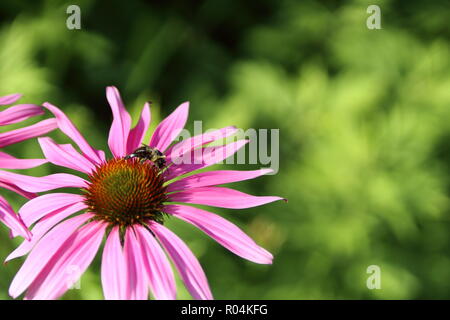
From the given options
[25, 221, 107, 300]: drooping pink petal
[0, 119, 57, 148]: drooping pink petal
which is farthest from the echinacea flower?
[25, 221, 107, 300]: drooping pink petal

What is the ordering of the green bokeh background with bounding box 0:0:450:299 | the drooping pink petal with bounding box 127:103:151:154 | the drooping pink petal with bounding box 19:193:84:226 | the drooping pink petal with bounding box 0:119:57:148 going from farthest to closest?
the green bokeh background with bounding box 0:0:450:299 < the drooping pink petal with bounding box 127:103:151:154 < the drooping pink petal with bounding box 0:119:57:148 < the drooping pink petal with bounding box 19:193:84:226

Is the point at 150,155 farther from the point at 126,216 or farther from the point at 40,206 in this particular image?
the point at 40,206

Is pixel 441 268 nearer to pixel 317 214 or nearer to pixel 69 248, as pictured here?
pixel 317 214

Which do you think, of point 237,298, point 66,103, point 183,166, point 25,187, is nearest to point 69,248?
point 25,187

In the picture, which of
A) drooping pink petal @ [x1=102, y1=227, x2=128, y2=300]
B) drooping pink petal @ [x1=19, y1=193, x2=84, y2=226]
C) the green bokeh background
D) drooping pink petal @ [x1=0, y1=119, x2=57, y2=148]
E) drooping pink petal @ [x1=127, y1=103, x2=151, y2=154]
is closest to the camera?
drooping pink petal @ [x1=102, y1=227, x2=128, y2=300]

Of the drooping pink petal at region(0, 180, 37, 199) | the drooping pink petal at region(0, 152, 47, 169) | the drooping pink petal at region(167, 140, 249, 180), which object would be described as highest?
the drooping pink petal at region(167, 140, 249, 180)

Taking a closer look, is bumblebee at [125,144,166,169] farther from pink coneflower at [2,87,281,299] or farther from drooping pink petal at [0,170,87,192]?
drooping pink petal at [0,170,87,192]

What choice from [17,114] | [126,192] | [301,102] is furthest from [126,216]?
[301,102]
